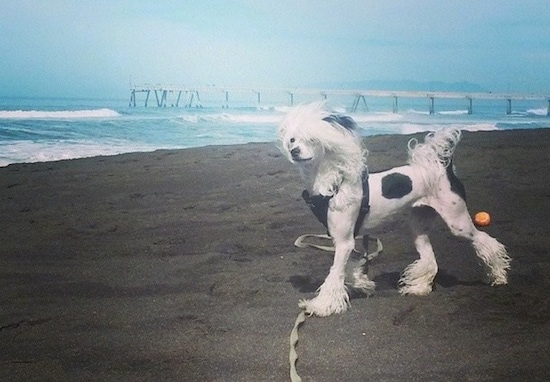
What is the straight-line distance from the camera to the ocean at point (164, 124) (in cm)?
642

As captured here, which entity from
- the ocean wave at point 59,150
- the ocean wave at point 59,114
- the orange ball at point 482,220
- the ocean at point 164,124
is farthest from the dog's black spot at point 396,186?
the ocean wave at point 59,114

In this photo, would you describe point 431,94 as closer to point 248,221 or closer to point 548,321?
point 248,221

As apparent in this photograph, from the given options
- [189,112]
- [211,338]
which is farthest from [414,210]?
[189,112]

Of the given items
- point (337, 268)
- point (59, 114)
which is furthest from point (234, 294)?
point (59, 114)

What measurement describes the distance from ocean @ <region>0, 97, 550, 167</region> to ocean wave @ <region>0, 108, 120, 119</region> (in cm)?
2

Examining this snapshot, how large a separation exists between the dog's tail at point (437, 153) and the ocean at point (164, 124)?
2979 millimetres

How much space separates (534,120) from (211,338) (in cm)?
750

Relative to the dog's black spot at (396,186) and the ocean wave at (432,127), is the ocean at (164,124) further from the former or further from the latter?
the dog's black spot at (396,186)

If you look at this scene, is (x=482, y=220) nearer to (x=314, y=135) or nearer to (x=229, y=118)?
(x=314, y=135)

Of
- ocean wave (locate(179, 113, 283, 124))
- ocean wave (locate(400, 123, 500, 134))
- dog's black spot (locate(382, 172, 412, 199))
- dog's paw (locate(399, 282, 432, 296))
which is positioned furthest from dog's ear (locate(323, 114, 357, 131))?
ocean wave (locate(400, 123, 500, 134))

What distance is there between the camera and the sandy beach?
1.85 metres

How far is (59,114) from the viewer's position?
34.1 ft

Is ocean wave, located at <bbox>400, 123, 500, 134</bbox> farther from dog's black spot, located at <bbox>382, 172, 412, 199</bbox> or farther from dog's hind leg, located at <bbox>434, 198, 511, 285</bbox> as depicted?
dog's black spot, located at <bbox>382, 172, 412, 199</bbox>

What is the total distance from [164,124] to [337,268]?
666cm
